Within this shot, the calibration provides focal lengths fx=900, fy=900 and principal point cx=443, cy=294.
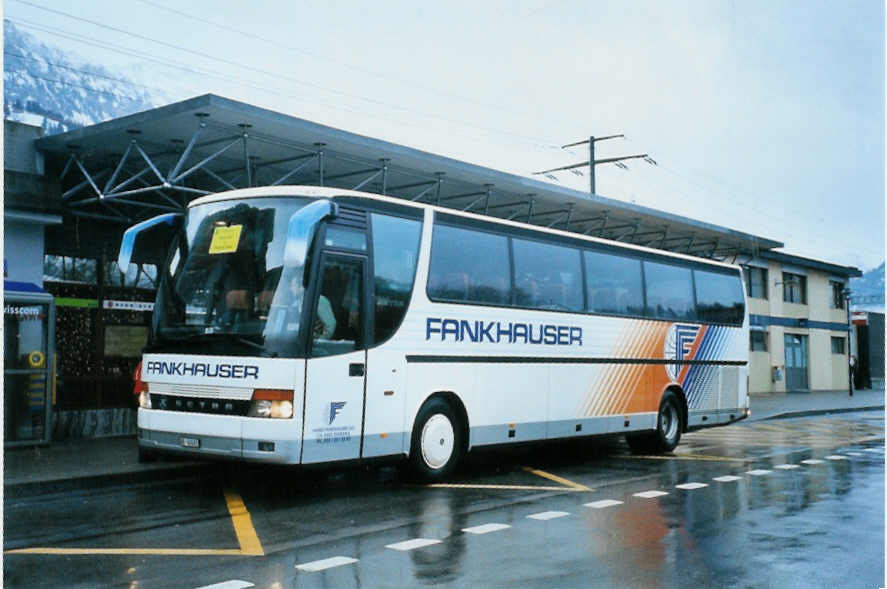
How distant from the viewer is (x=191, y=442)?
960 cm

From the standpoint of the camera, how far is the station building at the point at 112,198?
13625 mm

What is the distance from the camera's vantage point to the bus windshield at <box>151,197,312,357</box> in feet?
31.1

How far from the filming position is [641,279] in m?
15.3

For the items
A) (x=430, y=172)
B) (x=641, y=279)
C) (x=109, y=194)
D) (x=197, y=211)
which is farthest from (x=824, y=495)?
(x=109, y=194)

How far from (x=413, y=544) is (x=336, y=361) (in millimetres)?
2889

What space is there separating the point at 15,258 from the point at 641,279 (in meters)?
10.6

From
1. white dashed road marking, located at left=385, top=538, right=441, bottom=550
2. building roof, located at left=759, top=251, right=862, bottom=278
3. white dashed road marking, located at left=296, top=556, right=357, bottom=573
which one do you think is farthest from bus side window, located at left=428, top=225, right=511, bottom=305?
building roof, located at left=759, top=251, right=862, bottom=278

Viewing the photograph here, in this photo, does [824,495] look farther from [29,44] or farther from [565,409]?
[29,44]

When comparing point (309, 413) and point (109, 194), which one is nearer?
point (309, 413)

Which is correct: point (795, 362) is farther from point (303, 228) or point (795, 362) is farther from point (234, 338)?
point (303, 228)

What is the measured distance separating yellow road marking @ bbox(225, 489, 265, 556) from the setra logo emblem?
8.37 metres

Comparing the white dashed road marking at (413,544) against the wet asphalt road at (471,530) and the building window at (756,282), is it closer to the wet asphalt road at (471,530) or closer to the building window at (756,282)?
the wet asphalt road at (471,530)

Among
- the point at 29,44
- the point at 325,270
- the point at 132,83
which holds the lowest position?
the point at 325,270

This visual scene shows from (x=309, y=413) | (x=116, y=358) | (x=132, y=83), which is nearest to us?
(x=309, y=413)
